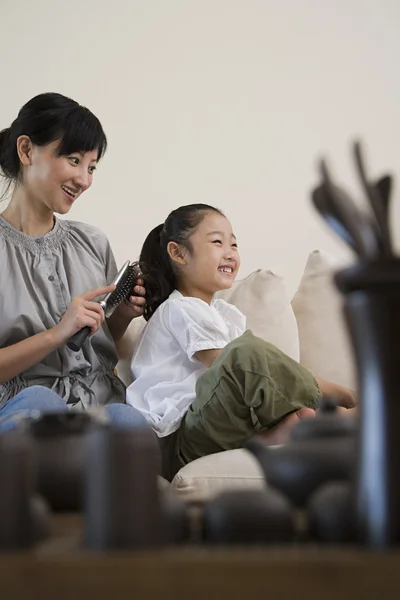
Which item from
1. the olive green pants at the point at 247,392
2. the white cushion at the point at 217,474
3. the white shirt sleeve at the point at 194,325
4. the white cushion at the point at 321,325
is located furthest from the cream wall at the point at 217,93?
the white cushion at the point at 217,474

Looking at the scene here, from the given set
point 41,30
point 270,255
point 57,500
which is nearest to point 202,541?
point 57,500

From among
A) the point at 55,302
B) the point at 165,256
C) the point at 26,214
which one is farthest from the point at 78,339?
the point at 165,256

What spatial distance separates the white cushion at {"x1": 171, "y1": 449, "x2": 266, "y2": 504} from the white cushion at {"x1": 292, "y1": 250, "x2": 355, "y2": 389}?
63 cm

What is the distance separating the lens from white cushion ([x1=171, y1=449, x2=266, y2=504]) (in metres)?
1.51

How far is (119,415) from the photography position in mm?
1688

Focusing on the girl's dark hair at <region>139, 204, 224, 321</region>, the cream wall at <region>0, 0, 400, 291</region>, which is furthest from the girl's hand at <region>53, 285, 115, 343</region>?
the cream wall at <region>0, 0, 400, 291</region>

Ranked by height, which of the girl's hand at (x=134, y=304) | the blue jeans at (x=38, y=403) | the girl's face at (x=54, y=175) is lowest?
the blue jeans at (x=38, y=403)

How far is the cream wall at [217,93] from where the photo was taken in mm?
2719

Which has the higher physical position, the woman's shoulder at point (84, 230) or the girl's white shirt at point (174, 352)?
the woman's shoulder at point (84, 230)

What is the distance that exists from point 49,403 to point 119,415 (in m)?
0.17

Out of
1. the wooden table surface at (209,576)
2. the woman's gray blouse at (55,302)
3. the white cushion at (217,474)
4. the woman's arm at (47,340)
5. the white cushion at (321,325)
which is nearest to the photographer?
the wooden table surface at (209,576)

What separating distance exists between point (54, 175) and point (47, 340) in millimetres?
440

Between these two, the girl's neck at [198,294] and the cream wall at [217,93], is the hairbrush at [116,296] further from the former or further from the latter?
the cream wall at [217,93]

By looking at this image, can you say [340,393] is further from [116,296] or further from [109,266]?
[109,266]
